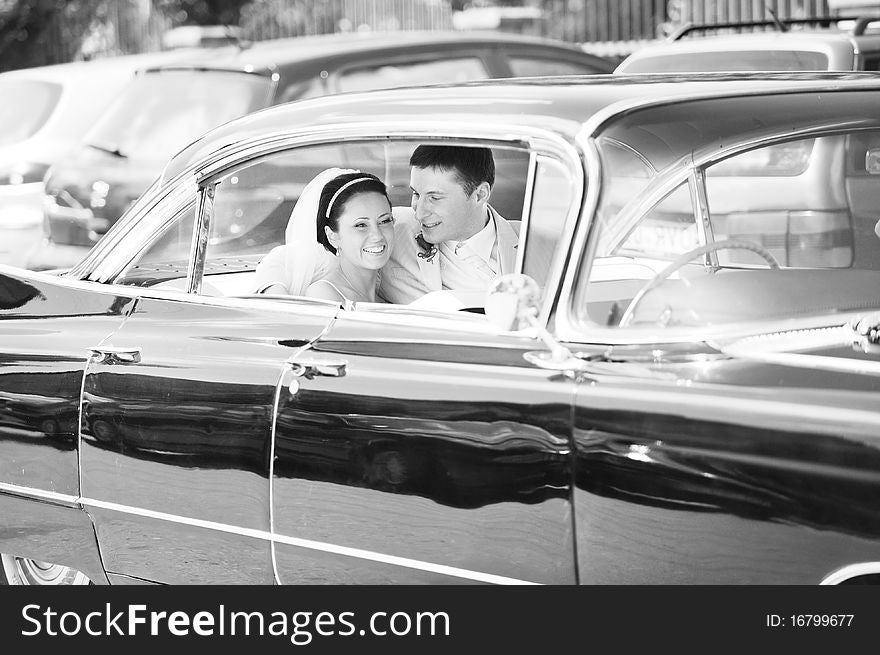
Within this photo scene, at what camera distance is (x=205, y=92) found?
27.2 feet

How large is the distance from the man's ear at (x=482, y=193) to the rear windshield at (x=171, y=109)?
4.12 metres

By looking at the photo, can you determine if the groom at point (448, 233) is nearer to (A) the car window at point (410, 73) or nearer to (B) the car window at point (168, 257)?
(B) the car window at point (168, 257)

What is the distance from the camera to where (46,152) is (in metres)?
10.1

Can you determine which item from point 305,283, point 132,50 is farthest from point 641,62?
point 132,50

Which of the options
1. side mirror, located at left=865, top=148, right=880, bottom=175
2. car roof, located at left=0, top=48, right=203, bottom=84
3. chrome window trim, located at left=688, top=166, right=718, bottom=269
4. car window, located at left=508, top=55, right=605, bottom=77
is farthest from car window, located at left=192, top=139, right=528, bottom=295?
car roof, located at left=0, top=48, right=203, bottom=84

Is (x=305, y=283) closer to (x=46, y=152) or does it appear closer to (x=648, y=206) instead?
(x=648, y=206)

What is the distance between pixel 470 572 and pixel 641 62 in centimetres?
578

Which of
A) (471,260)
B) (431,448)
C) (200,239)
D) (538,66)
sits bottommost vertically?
(431,448)

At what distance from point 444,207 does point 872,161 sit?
1.09m

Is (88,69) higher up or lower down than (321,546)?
higher up

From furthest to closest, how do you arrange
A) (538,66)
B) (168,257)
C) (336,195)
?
(538,66)
(168,257)
(336,195)

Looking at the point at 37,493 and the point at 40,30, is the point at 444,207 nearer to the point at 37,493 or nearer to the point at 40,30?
the point at 37,493

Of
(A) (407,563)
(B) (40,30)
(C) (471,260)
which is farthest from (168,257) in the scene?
(B) (40,30)

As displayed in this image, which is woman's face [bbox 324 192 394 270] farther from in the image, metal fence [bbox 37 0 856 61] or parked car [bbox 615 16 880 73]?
metal fence [bbox 37 0 856 61]
